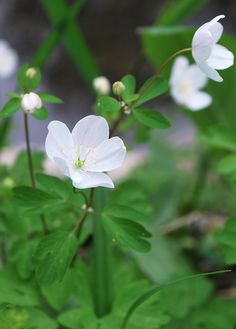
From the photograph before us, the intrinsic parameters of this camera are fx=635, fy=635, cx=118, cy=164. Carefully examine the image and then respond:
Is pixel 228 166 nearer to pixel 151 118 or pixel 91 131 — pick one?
pixel 151 118

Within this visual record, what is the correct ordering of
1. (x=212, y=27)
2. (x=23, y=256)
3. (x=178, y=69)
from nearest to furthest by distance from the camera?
(x=212, y=27)
(x=23, y=256)
(x=178, y=69)

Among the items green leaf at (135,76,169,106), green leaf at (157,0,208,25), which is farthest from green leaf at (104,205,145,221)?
green leaf at (157,0,208,25)

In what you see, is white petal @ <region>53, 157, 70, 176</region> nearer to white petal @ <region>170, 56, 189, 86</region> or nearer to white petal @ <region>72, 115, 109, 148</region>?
white petal @ <region>72, 115, 109, 148</region>

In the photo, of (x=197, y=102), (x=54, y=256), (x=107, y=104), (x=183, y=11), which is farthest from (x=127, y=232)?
(x=183, y=11)

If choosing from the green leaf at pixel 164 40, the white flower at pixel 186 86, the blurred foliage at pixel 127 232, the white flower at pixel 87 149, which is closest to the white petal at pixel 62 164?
the white flower at pixel 87 149

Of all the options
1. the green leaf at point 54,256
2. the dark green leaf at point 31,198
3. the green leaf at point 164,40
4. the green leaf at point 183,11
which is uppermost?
the green leaf at point 183,11

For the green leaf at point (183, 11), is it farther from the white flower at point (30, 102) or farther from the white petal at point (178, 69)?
the white flower at point (30, 102)
